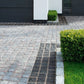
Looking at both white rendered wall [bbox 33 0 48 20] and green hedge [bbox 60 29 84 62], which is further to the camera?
white rendered wall [bbox 33 0 48 20]

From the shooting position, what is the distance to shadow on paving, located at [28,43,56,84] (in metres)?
5.31

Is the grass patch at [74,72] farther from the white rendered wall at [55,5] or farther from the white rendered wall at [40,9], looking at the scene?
the white rendered wall at [55,5]

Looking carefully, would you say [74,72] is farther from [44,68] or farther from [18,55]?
[18,55]

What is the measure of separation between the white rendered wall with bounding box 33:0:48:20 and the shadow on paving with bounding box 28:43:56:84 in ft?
24.7

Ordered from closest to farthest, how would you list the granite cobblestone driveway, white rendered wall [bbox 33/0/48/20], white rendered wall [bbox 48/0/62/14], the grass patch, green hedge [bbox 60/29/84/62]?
1. the grass patch
2. the granite cobblestone driveway
3. green hedge [bbox 60/29/84/62]
4. white rendered wall [bbox 33/0/48/20]
5. white rendered wall [bbox 48/0/62/14]

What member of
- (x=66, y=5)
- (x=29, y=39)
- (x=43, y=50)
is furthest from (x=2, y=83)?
(x=66, y=5)

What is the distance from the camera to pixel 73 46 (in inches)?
248

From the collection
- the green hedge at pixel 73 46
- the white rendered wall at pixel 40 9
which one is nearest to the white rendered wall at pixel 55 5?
the white rendered wall at pixel 40 9

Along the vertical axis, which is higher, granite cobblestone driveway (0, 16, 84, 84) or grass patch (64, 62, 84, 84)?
grass patch (64, 62, 84, 84)

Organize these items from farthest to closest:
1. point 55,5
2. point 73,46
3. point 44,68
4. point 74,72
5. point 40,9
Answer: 1. point 55,5
2. point 40,9
3. point 73,46
4. point 44,68
5. point 74,72

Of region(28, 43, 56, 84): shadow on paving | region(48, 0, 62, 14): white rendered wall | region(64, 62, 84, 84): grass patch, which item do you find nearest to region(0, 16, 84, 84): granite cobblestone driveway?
region(28, 43, 56, 84): shadow on paving

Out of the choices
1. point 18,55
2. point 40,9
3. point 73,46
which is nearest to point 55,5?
point 40,9

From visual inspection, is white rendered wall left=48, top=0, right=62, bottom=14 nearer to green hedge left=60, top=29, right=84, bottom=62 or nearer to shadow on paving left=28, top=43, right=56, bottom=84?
shadow on paving left=28, top=43, right=56, bottom=84

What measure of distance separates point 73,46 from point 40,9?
9.62 metres
